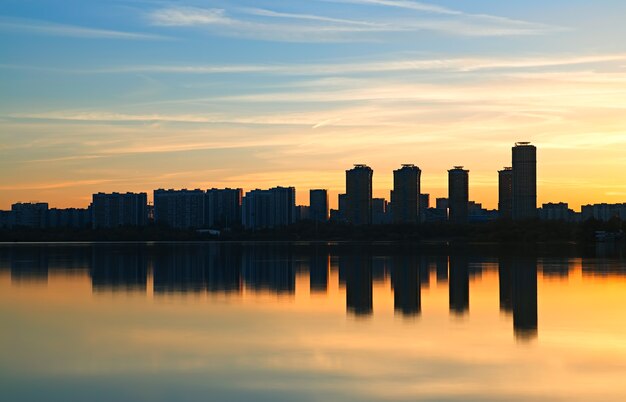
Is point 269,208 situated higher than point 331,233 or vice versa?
point 269,208

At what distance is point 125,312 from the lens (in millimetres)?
19719

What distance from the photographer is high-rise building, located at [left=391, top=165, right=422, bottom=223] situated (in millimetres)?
168625

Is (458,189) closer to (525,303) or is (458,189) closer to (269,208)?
(269,208)

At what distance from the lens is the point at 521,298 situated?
2278 centimetres

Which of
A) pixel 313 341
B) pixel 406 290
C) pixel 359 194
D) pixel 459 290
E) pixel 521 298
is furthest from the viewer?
pixel 359 194

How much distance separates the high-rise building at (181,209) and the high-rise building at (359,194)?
29.8m

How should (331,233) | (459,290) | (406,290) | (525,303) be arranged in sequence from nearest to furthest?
(525,303), (406,290), (459,290), (331,233)

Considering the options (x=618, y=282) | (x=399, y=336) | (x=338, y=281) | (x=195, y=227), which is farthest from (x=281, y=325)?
(x=195, y=227)

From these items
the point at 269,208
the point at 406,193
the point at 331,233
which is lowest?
the point at 331,233

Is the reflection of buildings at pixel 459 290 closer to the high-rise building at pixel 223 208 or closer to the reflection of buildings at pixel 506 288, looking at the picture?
the reflection of buildings at pixel 506 288

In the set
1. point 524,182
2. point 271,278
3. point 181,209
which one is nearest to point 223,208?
point 181,209

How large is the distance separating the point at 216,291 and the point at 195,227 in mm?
139442

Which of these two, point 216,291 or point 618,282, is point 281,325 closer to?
point 216,291

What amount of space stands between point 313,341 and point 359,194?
15466 cm
